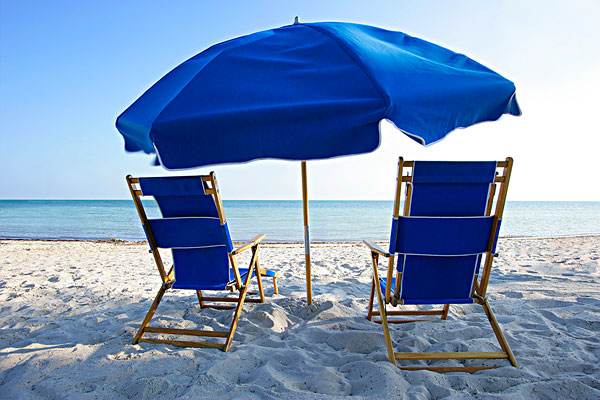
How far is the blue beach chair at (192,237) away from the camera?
2.41 m

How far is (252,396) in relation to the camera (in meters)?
1.82

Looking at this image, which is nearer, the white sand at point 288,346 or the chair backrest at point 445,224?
the white sand at point 288,346

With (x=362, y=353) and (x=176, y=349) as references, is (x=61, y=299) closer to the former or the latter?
(x=176, y=349)

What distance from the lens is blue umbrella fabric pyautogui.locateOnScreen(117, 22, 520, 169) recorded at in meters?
1.62

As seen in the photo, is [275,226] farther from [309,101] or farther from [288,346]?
[309,101]

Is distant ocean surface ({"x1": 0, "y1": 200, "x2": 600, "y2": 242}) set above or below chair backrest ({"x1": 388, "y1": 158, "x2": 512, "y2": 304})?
below

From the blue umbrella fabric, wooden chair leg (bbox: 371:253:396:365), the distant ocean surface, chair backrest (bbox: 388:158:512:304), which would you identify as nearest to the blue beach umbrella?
the blue umbrella fabric

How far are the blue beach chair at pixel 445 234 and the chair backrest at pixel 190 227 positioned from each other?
114 centimetres

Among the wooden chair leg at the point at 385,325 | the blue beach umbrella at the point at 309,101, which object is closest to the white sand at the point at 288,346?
the wooden chair leg at the point at 385,325

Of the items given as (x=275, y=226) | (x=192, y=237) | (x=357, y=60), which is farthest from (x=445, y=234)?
(x=275, y=226)

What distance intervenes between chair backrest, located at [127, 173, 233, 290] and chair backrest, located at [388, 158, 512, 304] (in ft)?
3.90

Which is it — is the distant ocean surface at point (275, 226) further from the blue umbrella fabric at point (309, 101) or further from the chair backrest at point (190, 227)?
the blue umbrella fabric at point (309, 101)

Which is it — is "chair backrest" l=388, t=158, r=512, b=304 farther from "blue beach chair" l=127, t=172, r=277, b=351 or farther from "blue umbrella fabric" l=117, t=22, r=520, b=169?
"blue beach chair" l=127, t=172, r=277, b=351

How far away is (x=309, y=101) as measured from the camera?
171 cm
